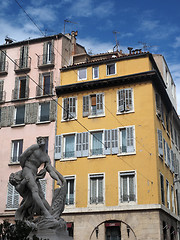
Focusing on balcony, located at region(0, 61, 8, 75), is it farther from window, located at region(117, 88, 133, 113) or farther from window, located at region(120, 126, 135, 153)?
window, located at region(120, 126, 135, 153)

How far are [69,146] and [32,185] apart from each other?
16168mm

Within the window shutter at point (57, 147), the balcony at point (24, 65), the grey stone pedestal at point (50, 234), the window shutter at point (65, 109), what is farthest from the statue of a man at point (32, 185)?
the balcony at point (24, 65)

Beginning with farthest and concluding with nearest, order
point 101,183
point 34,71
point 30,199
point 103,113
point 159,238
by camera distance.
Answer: point 34,71
point 103,113
point 101,183
point 159,238
point 30,199

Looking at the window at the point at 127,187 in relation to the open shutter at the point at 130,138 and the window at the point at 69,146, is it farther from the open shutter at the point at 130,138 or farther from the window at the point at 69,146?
the window at the point at 69,146

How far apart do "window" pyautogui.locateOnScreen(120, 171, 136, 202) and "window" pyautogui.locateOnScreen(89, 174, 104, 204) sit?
52.9 inches

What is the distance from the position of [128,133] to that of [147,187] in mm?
3831

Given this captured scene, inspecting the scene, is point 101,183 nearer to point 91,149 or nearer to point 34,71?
point 91,149

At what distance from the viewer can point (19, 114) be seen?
30.9m

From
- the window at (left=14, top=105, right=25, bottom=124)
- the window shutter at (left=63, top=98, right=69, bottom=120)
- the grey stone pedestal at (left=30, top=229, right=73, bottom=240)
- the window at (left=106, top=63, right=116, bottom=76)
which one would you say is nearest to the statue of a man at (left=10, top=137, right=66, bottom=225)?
the grey stone pedestal at (left=30, top=229, right=73, bottom=240)

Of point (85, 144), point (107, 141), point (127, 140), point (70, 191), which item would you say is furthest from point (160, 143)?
point (70, 191)

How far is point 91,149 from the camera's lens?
2794 cm

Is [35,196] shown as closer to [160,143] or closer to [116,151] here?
[116,151]

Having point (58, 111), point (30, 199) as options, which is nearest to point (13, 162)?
point (58, 111)

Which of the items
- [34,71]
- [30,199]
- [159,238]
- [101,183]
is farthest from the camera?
[34,71]
